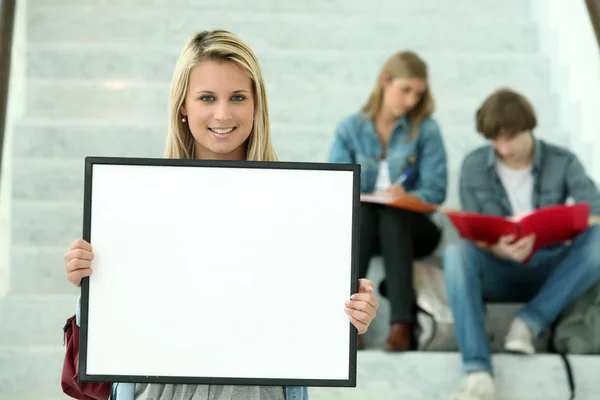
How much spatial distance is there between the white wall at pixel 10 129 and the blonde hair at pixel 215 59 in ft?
3.60

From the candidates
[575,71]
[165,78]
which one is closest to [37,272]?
[165,78]

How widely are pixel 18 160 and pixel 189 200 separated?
219 centimetres

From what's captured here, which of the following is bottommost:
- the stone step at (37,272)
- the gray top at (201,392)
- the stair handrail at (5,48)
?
the gray top at (201,392)

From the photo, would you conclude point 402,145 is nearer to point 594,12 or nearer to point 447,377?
point 447,377

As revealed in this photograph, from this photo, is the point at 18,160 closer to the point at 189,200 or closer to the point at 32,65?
the point at 32,65

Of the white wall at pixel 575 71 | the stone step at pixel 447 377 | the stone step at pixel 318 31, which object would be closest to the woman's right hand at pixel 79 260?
the stone step at pixel 447 377

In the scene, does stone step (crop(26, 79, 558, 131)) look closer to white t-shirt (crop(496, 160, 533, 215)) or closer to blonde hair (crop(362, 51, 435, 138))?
blonde hair (crop(362, 51, 435, 138))

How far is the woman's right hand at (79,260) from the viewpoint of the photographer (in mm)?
1213

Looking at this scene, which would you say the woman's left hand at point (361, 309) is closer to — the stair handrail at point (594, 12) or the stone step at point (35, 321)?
the stair handrail at point (594, 12)

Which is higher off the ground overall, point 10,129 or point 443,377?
point 10,129

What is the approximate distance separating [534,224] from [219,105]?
1.54 meters

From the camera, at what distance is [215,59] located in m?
1.37

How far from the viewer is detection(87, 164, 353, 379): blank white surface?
1.24 metres

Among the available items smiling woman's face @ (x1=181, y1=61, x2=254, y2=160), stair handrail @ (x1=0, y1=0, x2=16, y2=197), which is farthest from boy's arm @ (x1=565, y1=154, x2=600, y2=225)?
smiling woman's face @ (x1=181, y1=61, x2=254, y2=160)
